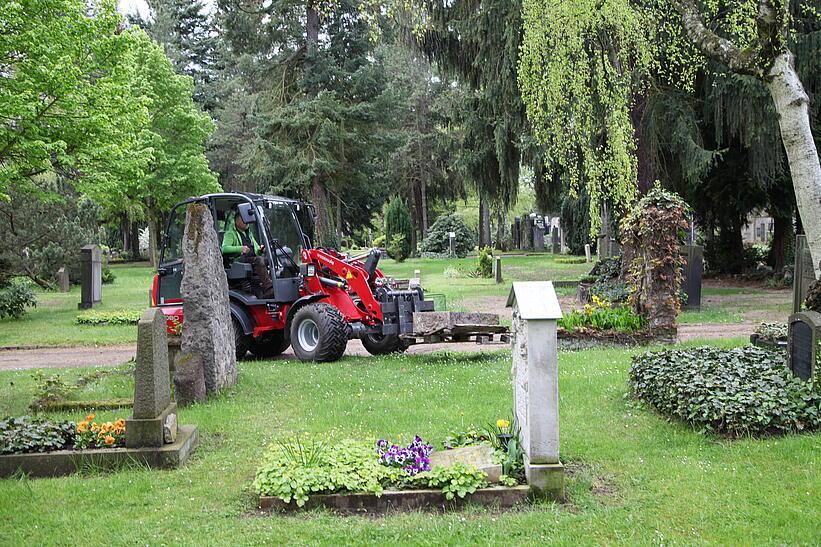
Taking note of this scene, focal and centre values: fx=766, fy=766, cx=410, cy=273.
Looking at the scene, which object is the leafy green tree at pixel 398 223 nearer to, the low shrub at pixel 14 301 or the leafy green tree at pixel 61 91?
the low shrub at pixel 14 301

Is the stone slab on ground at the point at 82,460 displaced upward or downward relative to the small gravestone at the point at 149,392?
downward

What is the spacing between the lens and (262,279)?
1255 centimetres

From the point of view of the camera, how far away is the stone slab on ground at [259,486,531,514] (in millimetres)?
5395

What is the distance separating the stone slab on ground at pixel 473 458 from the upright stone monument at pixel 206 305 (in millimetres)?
3904

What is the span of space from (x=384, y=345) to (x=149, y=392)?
6710mm

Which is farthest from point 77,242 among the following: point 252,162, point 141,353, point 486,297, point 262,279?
point 141,353

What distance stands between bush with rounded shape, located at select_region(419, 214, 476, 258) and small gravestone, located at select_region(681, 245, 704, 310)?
3025 cm

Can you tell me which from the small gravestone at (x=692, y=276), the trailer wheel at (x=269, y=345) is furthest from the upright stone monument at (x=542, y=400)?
the small gravestone at (x=692, y=276)

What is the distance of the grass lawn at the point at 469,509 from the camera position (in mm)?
4902

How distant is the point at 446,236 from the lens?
4878 centimetres

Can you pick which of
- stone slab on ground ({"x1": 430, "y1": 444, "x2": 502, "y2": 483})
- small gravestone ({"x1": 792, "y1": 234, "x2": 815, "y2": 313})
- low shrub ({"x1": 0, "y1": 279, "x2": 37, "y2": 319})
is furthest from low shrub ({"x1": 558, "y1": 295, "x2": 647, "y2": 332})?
low shrub ({"x1": 0, "y1": 279, "x2": 37, "y2": 319})

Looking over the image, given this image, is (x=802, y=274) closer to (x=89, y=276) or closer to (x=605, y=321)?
(x=605, y=321)

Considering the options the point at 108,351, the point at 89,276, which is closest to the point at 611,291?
A: the point at 108,351

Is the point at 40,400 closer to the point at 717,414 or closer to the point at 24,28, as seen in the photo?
the point at 717,414
